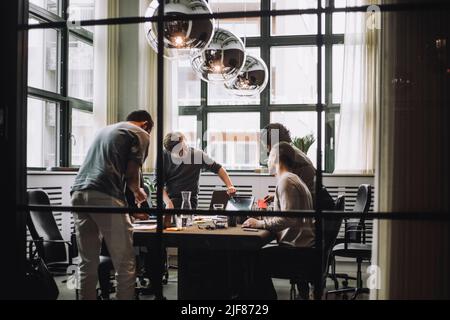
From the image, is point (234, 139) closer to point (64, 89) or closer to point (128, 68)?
point (128, 68)

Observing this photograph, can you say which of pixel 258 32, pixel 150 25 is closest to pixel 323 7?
pixel 150 25

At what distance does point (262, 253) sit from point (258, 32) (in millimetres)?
4991

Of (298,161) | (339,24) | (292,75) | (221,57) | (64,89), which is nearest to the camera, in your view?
(298,161)

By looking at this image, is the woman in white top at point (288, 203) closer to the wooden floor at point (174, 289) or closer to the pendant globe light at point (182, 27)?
the wooden floor at point (174, 289)

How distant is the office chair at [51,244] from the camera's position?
122 inches

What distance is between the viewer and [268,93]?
7.84 meters

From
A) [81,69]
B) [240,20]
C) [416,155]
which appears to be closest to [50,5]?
[81,69]

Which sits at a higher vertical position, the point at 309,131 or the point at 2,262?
the point at 309,131

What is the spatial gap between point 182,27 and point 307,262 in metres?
1.65

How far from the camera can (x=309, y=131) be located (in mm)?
7516

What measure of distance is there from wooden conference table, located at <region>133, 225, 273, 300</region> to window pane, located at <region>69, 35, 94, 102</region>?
3.99 metres
